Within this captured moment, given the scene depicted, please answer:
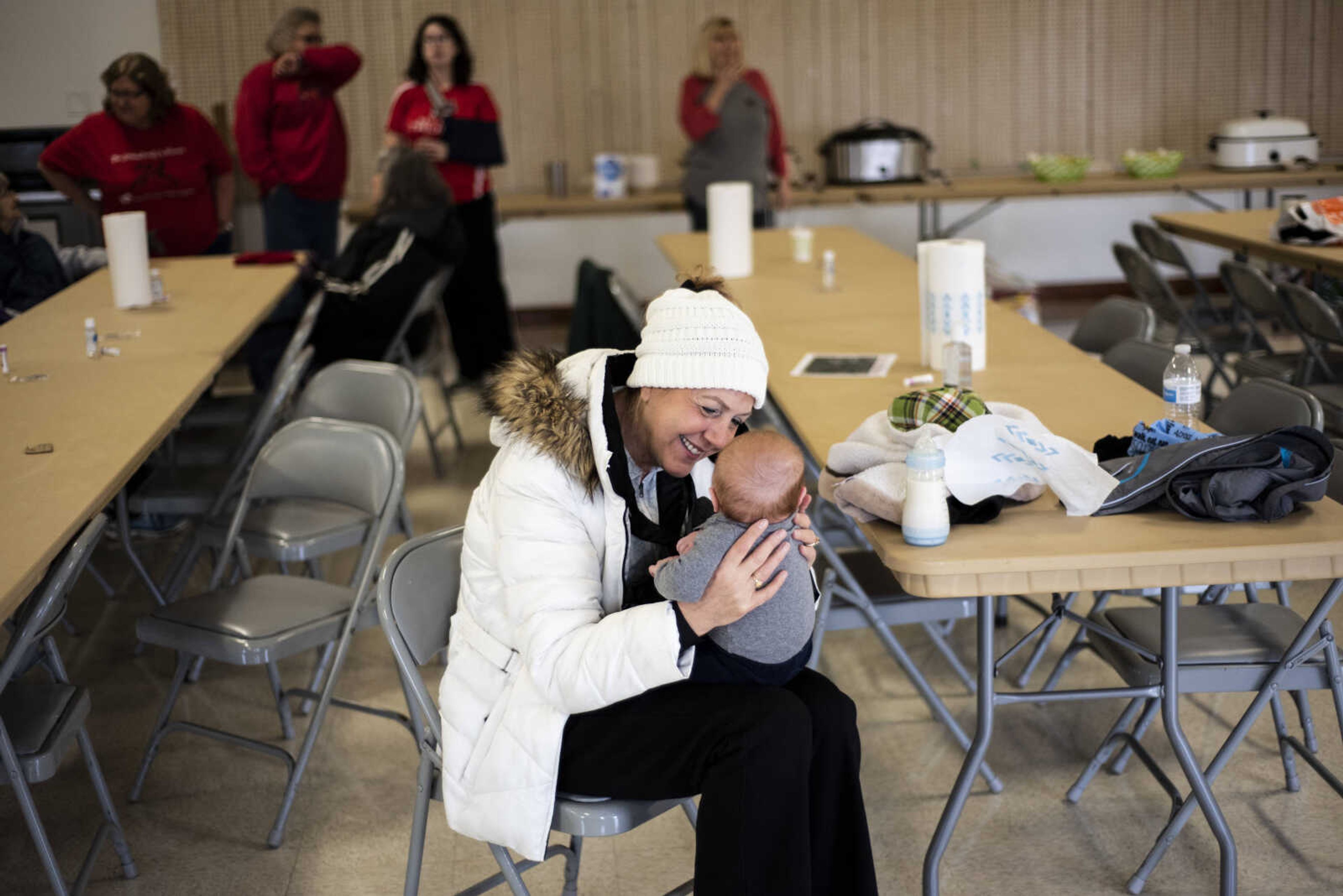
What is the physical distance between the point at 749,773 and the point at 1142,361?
188 centimetres

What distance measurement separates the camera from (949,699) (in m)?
3.31

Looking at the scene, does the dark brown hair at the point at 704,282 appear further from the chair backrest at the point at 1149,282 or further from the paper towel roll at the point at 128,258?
the chair backrest at the point at 1149,282

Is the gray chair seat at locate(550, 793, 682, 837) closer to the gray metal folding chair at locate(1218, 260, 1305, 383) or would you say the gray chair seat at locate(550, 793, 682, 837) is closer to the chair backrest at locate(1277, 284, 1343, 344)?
the chair backrest at locate(1277, 284, 1343, 344)

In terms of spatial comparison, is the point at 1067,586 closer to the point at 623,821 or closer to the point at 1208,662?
the point at 1208,662

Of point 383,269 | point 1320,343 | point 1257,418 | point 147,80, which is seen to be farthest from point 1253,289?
point 147,80

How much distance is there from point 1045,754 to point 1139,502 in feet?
3.46

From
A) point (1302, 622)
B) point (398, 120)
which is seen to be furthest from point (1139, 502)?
point (398, 120)

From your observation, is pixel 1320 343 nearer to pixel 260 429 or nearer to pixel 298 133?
pixel 260 429

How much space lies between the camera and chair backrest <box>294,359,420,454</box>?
339cm

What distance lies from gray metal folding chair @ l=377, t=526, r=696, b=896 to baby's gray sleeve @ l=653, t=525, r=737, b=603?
32 cm

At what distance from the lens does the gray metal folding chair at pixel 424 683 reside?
Answer: 2.00 metres

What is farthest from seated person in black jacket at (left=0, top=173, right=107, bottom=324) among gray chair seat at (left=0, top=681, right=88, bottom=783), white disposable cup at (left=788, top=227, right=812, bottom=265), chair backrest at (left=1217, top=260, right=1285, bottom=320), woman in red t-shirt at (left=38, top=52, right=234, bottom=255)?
chair backrest at (left=1217, top=260, right=1285, bottom=320)

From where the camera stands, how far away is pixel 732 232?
→ 4.87 meters

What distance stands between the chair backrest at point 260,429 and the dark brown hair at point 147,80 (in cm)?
229
